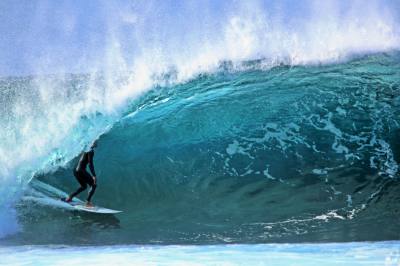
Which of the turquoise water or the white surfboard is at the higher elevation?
the white surfboard

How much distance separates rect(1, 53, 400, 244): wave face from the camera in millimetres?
5334

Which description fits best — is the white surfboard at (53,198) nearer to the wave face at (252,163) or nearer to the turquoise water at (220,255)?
the wave face at (252,163)

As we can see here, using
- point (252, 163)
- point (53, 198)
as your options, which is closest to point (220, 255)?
point (252, 163)

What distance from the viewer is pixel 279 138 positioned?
7.30 metres

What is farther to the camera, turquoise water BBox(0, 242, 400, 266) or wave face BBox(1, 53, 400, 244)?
wave face BBox(1, 53, 400, 244)

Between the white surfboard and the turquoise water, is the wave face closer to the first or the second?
the white surfboard

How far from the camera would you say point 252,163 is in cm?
687

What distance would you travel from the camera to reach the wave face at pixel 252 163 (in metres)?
5.33

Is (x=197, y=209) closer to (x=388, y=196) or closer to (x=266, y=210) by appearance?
(x=266, y=210)

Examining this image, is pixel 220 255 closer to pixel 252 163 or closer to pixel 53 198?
pixel 252 163

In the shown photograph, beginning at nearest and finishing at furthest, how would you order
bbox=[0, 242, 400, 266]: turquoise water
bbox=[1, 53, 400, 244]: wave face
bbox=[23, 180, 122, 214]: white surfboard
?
bbox=[0, 242, 400, 266]: turquoise water < bbox=[1, 53, 400, 244]: wave face < bbox=[23, 180, 122, 214]: white surfboard

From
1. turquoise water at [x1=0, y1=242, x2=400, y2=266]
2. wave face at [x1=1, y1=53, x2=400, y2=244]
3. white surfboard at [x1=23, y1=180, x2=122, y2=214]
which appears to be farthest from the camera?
white surfboard at [x1=23, y1=180, x2=122, y2=214]

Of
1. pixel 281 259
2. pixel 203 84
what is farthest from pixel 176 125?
pixel 281 259

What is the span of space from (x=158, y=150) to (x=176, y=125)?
69 centimetres
